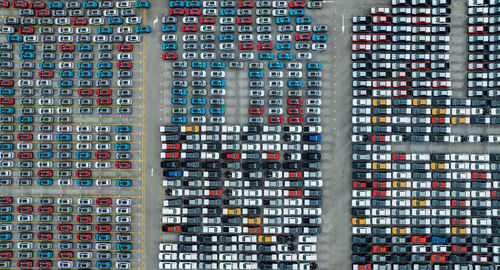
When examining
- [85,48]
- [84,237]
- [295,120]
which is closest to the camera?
[295,120]

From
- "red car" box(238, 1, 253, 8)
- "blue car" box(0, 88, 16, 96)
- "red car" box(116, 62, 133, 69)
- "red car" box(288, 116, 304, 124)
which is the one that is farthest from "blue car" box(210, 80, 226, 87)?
"blue car" box(0, 88, 16, 96)

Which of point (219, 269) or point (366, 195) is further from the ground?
point (366, 195)

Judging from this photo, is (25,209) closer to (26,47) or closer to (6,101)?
(6,101)

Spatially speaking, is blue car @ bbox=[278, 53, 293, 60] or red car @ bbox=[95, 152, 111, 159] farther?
red car @ bbox=[95, 152, 111, 159]

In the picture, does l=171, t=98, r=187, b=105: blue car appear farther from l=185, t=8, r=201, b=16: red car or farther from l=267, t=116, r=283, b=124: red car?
l=267, t=116, r=283, b=124: red car

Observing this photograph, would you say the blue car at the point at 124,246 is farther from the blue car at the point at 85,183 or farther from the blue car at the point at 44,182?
the blue car at the point at 44,182

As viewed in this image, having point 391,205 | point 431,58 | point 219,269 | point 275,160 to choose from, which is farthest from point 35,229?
point 431,58

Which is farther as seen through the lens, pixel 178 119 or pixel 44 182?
pixel 44 182

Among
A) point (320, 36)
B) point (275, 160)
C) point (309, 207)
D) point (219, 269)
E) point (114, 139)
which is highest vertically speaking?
point (320, 36)

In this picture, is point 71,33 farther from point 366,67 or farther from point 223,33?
point 366,67

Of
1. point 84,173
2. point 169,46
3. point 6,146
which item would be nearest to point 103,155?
point 84,173

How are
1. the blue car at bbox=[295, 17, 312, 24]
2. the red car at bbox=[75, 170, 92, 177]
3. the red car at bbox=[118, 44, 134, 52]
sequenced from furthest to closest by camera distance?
the red car at bbox=[118, 44, 134, 52] → the red car at bbox=[75, 170, 92, 177] → the blue car at bbox=[295, 17, 312, 24]
